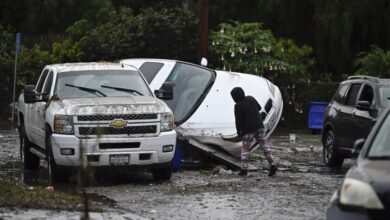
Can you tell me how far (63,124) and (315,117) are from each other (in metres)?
15.0

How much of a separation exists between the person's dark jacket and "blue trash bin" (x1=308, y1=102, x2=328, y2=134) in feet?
41.0

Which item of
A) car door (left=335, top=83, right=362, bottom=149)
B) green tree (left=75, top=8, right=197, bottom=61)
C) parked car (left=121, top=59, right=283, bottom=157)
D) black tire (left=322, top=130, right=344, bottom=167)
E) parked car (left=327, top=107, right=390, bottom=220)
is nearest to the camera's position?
parked car (left=327, top=107, right=390, bottom=220)

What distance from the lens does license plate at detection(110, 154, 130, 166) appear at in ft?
42.4

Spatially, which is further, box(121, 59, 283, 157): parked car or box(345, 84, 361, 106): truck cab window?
box(121, 59, 283, 157): parked car

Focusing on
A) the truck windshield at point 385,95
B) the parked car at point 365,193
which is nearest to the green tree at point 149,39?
the truck windshield at point 385,95

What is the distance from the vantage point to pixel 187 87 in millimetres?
17219

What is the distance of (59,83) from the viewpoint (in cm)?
1430

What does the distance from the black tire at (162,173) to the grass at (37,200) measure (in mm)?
2806

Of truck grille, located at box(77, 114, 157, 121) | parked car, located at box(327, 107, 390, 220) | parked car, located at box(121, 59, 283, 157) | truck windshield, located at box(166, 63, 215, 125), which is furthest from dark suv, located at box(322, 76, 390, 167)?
parked car, located at box(327, 107, 390, 220)

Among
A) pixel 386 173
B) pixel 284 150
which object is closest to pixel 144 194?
pixel 386 173

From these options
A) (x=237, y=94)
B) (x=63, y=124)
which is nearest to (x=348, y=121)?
(x=237, y=94)

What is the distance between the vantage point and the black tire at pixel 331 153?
1653 cm

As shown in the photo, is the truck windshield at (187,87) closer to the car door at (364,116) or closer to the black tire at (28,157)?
the black tire at (28,157)

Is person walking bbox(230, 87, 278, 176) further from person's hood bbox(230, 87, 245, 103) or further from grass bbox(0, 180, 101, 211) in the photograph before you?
grass bbox(0, 180, 101, 211)
